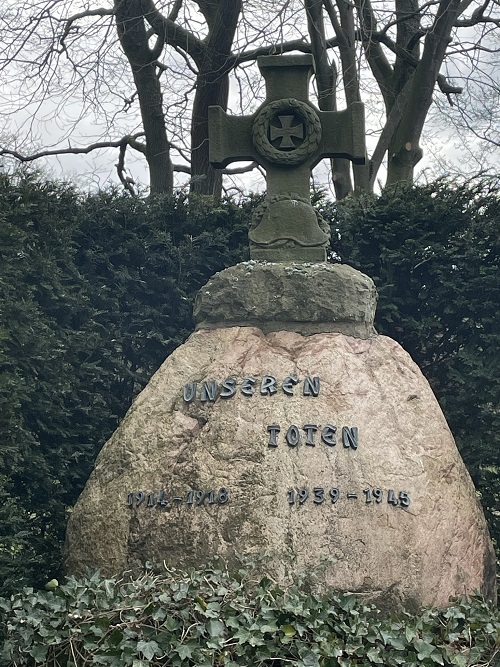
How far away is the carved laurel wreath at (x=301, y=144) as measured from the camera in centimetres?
571

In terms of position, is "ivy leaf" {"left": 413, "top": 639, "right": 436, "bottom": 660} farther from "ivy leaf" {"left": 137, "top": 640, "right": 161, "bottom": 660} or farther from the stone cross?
the stone cross

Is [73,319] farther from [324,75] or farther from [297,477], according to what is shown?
[324,75]

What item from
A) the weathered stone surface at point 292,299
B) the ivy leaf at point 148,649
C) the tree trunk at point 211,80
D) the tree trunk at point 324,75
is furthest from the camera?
the tree trunk at point 211,80

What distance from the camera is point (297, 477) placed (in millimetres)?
4750

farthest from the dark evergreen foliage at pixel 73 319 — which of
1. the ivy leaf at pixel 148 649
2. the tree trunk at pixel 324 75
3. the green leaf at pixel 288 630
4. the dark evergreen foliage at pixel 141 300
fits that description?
the tree trunk at pixel 324 75

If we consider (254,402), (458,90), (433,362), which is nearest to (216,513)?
(254,402)

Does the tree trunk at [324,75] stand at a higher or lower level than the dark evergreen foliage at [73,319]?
higher

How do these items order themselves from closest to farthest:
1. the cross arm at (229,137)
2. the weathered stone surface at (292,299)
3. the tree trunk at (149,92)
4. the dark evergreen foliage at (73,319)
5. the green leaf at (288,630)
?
the green leaf at (288,630), the weathered stone surface at (292,299), the dark evergreen foliage at (73,319), the cross arm at (229,137), the tree trunk at (149,92)

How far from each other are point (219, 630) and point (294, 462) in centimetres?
116

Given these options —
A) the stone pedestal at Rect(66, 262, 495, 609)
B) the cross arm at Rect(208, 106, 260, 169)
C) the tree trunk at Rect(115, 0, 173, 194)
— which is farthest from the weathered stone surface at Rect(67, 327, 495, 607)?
the tree trunk at Rect(115, 0, 173, 194)

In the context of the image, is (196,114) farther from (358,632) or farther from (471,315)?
(358,632)

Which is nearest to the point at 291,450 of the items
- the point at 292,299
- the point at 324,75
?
the point at 292,299

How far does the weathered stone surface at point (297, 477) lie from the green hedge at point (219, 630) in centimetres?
35

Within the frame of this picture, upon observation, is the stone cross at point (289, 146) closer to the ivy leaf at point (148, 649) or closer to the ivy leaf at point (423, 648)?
the ivy leaf at point (423, 648)
